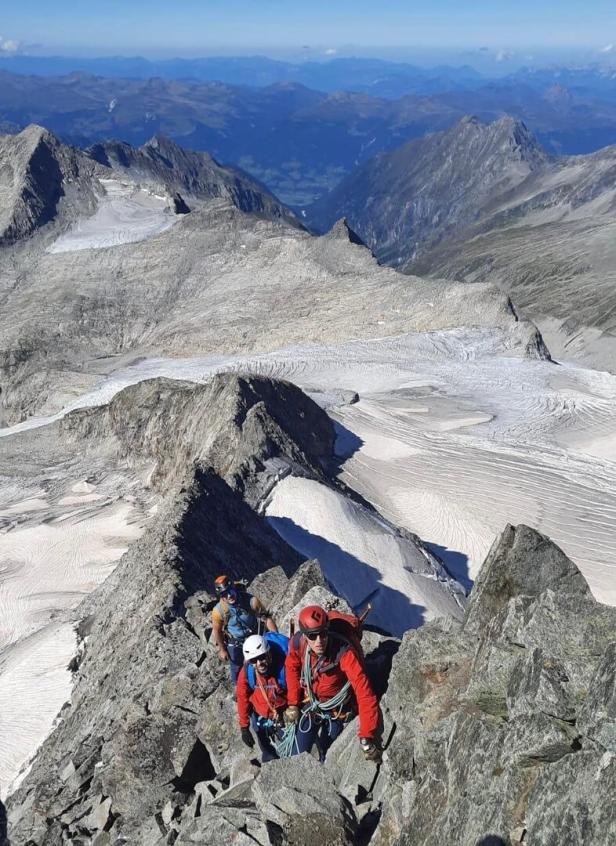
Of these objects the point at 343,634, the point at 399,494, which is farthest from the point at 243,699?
the point at 399,494

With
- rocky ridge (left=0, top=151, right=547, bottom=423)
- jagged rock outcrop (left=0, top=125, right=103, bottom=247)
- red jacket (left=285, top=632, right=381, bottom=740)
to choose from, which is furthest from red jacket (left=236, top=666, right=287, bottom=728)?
jagged rock outcrop (left=0, top=125, right=103, bottom=247)

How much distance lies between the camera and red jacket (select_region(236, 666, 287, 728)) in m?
10.6

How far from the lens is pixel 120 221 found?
10225 centimetres

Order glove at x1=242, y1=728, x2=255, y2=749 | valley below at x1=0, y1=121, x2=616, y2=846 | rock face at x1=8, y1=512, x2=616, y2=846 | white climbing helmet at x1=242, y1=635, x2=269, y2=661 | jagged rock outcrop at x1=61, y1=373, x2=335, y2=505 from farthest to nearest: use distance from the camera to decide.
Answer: jagged rock outcrop at x1=61, y1=373, x2=335, y2=505 < glove at x1=242, y1=728, x2=255, y2=749 < white climbing helmet at x1=242, y1=635, x2=269, y2=661 < valley below at x1=0, y1=121, x2=616, y2=846 < rock face at x1=8, y1=512, x2=616, y2=846

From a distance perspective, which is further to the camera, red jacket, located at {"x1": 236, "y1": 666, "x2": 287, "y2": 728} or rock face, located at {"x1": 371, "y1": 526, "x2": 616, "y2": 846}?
red jacket, located at {"x1": 236, "y1": 666, "x2": 287, "y2": 728}

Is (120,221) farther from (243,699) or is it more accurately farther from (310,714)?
(310,714)

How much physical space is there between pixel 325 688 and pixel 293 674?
42 cm

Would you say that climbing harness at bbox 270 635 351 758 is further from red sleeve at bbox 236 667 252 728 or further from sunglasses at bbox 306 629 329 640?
sunglasses at bbox 306 629 329 640

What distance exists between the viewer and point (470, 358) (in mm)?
62406

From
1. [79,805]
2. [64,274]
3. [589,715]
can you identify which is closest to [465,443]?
[79,805]

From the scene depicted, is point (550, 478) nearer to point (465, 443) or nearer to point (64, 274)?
point (465, 443)

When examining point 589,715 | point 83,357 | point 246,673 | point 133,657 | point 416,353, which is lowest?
point 83,357

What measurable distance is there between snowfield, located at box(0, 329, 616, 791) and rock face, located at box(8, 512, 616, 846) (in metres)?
4.04

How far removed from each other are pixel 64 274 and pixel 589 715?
8865cm
